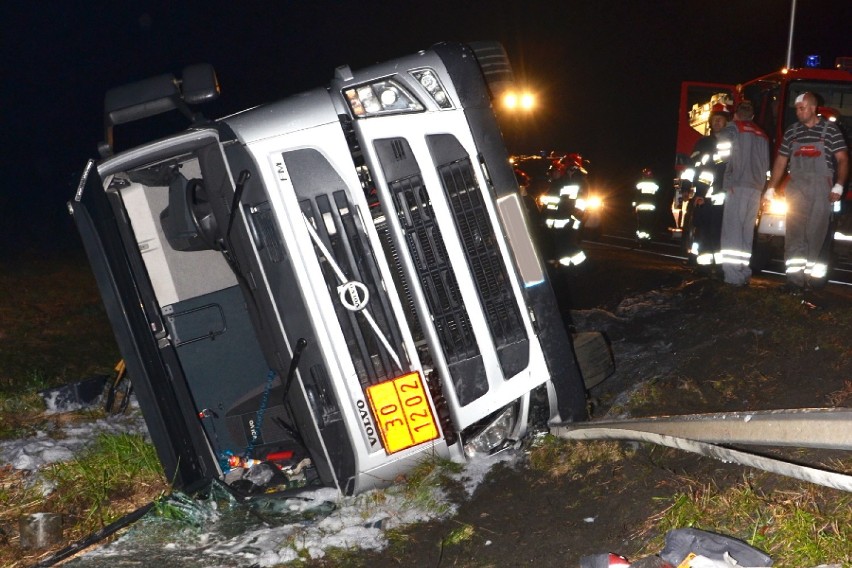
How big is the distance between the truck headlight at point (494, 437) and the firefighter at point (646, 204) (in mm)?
7378

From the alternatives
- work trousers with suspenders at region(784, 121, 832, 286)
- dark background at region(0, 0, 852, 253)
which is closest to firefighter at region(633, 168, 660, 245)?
work trousers with suspenders at region(784, 121, 832, 286)

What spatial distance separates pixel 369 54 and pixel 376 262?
110 feet

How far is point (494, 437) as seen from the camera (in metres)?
4.64

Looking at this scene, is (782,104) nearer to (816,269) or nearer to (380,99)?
(816,269)

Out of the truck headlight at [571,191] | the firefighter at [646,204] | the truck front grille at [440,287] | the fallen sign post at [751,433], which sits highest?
the truck front grille at [440,287]

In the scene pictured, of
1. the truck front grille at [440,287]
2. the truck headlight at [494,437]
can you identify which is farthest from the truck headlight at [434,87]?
the truck headlight at [494,437]

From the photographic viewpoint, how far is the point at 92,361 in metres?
8.98

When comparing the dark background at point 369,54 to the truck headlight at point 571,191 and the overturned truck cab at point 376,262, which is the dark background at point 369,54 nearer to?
the truck headlight at point 571,191

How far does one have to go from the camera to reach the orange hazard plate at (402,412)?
4.32 m

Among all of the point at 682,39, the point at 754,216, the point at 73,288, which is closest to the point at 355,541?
the point at 754,216

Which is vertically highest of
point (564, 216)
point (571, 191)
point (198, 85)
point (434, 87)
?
point (198, 85)

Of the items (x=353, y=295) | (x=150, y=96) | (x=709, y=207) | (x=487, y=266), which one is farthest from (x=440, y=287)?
(x=709, y=207)

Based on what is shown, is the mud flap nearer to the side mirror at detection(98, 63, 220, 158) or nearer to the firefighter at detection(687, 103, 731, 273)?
the side mirror at detection(98, 63, 220, 158)

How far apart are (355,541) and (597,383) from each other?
1.83m
